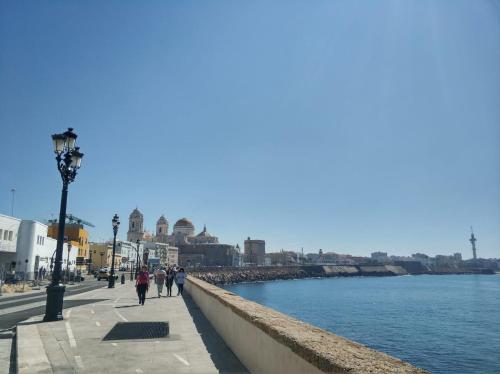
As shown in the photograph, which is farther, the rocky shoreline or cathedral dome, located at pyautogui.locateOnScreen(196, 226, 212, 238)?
cathedral dome, located at pyautogui.locateOnScreen(196, 226, 212, 238)

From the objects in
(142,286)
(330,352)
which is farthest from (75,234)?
(330,352)

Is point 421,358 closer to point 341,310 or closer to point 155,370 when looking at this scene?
point 155,370

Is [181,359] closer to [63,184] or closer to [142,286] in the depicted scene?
[63,184]

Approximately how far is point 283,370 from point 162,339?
14.6 ft

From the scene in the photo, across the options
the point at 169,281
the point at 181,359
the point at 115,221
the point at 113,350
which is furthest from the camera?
the point at 115,221

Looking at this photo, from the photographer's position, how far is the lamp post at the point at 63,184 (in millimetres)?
10727

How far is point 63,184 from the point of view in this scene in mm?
11969

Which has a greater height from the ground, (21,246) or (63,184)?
(63,184)

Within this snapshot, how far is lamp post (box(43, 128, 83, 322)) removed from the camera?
35.2 ft

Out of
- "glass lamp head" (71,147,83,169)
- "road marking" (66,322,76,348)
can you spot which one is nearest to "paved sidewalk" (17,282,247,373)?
"road marking" (66,322,76,348)

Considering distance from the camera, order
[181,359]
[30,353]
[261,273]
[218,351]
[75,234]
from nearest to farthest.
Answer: [181,359] → [30,353] → [218,351] → [75,234] → [261,273]

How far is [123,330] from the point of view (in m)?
9.22

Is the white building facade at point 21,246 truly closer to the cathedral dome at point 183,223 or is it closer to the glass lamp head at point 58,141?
the glass lamp head at point 58,141

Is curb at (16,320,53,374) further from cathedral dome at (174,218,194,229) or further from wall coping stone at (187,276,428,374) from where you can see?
cathedral dome at (174,218,194,229)
